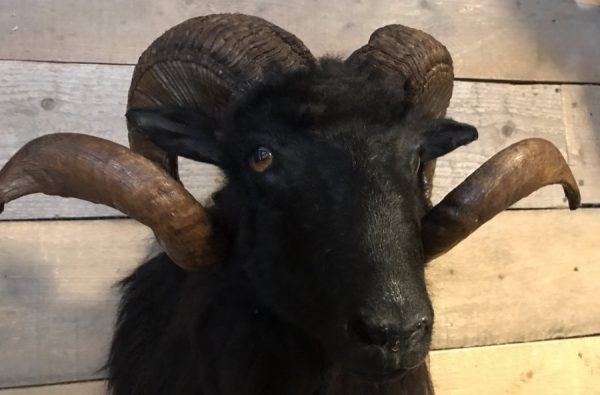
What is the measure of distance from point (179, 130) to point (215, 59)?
134mm

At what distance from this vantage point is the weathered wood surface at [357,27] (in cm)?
176

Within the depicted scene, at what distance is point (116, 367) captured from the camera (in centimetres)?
150

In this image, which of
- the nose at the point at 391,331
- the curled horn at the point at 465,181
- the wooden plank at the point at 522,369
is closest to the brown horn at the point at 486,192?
the curled horn at the point at 465,181

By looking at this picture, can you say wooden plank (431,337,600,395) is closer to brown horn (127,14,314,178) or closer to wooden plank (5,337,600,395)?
wooden plank (5,337,600,395)

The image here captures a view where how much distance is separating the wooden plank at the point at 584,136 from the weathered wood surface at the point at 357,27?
7 cm

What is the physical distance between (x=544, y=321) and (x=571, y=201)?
82 cm

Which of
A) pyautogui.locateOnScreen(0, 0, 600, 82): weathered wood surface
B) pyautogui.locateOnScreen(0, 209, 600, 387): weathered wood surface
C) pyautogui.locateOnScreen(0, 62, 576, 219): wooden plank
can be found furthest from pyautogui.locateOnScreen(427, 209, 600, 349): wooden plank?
pyautogui.locateOnScreen(0, 0, 600, 82): weathered wood surface

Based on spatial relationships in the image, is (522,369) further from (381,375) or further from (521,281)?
(381,375)

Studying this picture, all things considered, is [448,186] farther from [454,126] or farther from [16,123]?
[16,123]

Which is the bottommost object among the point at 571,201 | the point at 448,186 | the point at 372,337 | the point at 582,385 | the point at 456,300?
the point at 582,385

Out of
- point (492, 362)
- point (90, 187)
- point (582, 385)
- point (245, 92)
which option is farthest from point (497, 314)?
point (90, 187)

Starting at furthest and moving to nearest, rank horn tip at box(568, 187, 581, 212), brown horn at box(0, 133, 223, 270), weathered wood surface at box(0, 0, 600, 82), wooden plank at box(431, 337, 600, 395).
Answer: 1. wooden plank at box(431, 337, 600, 395)
2. weathered wood surface at box(0, 0, 600, 82)
3. horn tip at box(568, 187, 581, 212)
4. brown horn at box(0, 133, 223, 270)

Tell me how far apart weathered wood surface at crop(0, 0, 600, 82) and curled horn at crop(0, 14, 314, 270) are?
65 centimetres

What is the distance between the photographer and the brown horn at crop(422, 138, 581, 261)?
1185 millimetres
